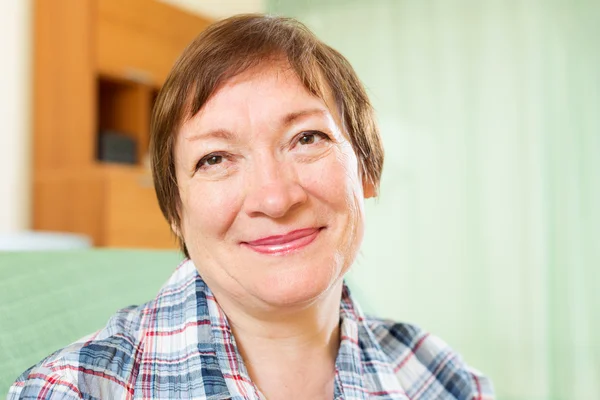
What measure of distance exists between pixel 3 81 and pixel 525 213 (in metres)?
2.42

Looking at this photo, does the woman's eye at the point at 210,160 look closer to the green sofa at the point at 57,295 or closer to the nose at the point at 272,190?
the nose at the point at 272,190

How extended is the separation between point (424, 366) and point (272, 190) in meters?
0.49

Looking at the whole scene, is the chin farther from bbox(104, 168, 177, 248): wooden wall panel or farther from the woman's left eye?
bbox(104, 168, 177, 248): wooden wall panel

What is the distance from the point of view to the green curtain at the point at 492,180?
248 cm

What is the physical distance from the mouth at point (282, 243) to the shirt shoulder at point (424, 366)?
0.99ft

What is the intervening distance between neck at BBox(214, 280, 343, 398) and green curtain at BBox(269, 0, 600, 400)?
5.04ft

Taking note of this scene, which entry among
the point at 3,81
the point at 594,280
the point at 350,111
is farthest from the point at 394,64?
the point at 350,111

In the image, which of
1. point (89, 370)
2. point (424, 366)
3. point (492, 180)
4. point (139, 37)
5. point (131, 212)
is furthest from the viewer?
point (139, 37)

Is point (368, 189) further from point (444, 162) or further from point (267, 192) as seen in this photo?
point (444, 162)

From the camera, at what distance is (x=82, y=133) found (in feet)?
10.3

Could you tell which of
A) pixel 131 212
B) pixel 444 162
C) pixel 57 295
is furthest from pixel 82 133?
pixel 57 295

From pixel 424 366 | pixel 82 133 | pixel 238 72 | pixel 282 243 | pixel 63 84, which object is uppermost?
pixel 63 84

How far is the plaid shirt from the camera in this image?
743mm

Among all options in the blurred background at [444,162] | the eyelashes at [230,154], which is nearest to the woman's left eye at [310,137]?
the eyelashes at [230,154]
